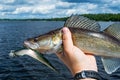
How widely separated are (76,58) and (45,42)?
0.73 m

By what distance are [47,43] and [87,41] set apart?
2.03 ft

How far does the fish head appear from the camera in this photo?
15.1 ft

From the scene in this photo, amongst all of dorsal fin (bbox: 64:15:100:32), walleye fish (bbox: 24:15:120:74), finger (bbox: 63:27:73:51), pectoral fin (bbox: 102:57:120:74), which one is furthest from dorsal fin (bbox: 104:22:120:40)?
finger (bbox: 63:27:73:51)

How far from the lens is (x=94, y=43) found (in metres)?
4.87

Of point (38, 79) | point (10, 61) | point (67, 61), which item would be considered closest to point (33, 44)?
point (67, 61)

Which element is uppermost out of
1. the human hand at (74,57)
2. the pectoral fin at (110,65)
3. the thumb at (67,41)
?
the thumb at (67,41)

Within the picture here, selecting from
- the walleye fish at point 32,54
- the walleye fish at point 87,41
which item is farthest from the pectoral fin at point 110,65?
the walleye fish at point 32,54

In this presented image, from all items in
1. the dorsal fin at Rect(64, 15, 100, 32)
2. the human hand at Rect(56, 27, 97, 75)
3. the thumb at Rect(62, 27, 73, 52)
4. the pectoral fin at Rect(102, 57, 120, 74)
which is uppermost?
the dorsal fin at Rect(64, 15, 100, 32)

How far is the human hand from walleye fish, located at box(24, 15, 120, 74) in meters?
0.14

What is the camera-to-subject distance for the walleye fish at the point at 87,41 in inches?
183

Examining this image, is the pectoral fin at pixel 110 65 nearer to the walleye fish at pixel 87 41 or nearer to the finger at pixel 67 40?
the walleye fish at pixel 87 41

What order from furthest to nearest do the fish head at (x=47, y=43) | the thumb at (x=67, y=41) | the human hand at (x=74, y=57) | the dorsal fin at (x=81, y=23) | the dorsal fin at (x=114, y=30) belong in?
the dorsal fin at (x=114, y=30) → the dorsal fin at (x=81, y=23) → the fish head at (x=47, y=43) → the thumb at (x=67, y=41) → the human hand at (x=74, y=57)

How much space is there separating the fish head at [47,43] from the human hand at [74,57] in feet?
0.45

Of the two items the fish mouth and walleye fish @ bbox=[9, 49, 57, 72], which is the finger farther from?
the fish mouth
